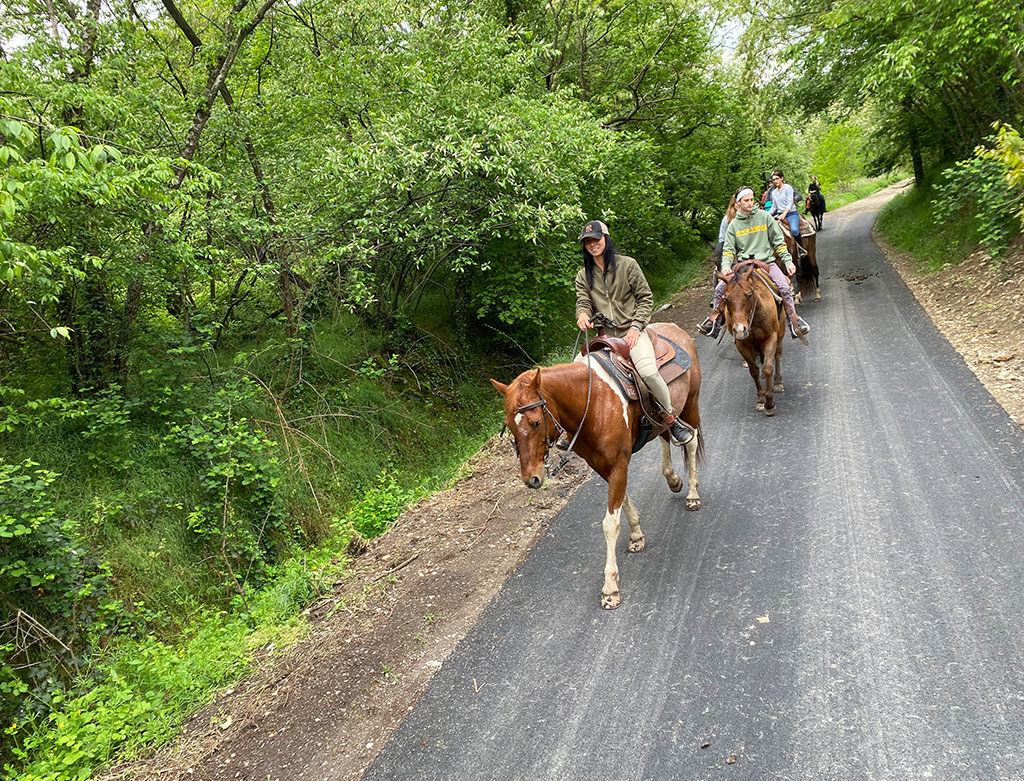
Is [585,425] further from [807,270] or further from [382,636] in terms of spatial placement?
[807,270]

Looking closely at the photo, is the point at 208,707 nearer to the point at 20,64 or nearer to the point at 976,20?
the point at 20,64

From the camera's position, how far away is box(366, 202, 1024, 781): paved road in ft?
9.52

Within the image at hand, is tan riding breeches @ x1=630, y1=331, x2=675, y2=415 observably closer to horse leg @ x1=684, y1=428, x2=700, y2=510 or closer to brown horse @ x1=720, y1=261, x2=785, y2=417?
horse leg @ x1=684, y1=428, x2=700, y2=510

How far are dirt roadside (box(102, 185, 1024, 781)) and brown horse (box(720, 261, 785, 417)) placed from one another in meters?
2.38

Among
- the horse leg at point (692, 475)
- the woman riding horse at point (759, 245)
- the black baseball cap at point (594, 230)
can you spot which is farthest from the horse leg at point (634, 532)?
the woman riding horse at point (759, 245)

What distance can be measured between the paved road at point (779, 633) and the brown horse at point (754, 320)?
1214 millimetres

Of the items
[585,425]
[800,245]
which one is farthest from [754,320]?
[800,245]

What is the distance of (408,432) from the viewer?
9797mm

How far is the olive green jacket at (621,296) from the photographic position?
5.11m

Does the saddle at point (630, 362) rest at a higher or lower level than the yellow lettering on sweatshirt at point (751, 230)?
lower

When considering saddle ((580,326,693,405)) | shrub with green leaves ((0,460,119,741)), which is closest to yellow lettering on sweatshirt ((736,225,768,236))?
saddle ((580,326,693,405))

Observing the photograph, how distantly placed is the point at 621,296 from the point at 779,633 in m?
2.99

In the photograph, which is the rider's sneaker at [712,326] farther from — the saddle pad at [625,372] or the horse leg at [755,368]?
the saddle pad at [625,372]

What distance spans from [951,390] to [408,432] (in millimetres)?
7743
